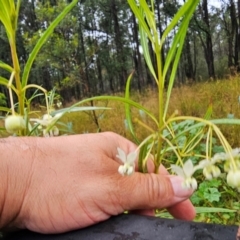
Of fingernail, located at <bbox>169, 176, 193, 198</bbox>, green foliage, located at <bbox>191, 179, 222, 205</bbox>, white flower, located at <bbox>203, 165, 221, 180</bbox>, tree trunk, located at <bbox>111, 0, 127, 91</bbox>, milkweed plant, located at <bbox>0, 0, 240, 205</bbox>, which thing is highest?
tree trunk, located at <bbox>111, 0, 127, 91</bbox>

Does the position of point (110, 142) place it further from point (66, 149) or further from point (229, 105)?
point (229, 105)

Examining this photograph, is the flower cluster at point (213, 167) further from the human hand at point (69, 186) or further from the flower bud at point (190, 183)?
the human hand at point (69, 186)

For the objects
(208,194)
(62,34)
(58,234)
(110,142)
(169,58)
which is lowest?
(208,194)

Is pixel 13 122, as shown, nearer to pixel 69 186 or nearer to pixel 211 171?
pixel 69 186

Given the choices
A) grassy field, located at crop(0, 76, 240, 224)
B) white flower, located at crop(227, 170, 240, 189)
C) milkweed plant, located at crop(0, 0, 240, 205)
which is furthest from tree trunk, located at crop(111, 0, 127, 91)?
white flower, located at crop(227, 170, 240, 189)

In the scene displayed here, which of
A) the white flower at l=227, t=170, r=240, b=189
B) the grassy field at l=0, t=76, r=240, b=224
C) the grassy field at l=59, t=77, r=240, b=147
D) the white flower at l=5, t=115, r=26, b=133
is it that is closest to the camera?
the white flower at l=227, t=170, r=240, b=189

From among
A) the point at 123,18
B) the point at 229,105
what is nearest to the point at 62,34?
the point at 229,105

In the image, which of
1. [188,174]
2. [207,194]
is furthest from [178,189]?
[207,194]

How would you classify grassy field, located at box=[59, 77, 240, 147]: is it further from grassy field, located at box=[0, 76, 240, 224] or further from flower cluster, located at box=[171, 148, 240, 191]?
flower cluster, located at box=[171, 148, 240, 191]
